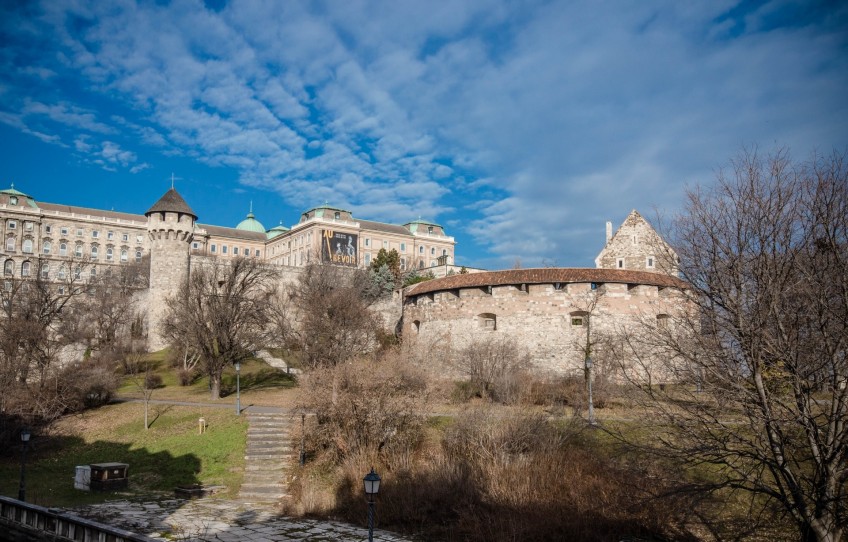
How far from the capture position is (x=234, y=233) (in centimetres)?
8644

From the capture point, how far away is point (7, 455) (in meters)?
19.5

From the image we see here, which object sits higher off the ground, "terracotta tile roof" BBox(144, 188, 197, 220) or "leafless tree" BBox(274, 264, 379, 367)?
"terracotta tile roof" BBox(144, 188, 197, 220)

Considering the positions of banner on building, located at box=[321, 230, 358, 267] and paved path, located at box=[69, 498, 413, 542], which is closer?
paved path, located at box=[69, 498, 413, 542]

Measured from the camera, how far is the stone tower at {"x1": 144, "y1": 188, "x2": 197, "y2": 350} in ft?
134

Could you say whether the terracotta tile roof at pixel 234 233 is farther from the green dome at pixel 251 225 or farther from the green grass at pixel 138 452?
the green grass at pixel 138 452

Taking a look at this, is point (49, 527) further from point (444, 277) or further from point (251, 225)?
point (251, 225)

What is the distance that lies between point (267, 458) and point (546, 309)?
15.1 m

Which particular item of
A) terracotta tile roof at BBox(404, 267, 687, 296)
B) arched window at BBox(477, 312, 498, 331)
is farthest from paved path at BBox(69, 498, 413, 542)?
terracotta tile roof at BBox(404, 267, 687, 296)

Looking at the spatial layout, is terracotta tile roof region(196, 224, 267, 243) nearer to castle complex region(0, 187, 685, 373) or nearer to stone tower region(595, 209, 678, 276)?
castle complex region(0, 187, 685, 373)

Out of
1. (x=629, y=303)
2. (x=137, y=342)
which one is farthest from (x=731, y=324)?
(x=137, y=342)

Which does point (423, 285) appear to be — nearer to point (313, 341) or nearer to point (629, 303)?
point (313, 341)

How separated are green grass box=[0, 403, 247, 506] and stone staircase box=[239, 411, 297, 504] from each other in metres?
0.30

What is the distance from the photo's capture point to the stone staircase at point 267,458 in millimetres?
15867

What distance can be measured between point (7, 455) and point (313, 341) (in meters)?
11.6
